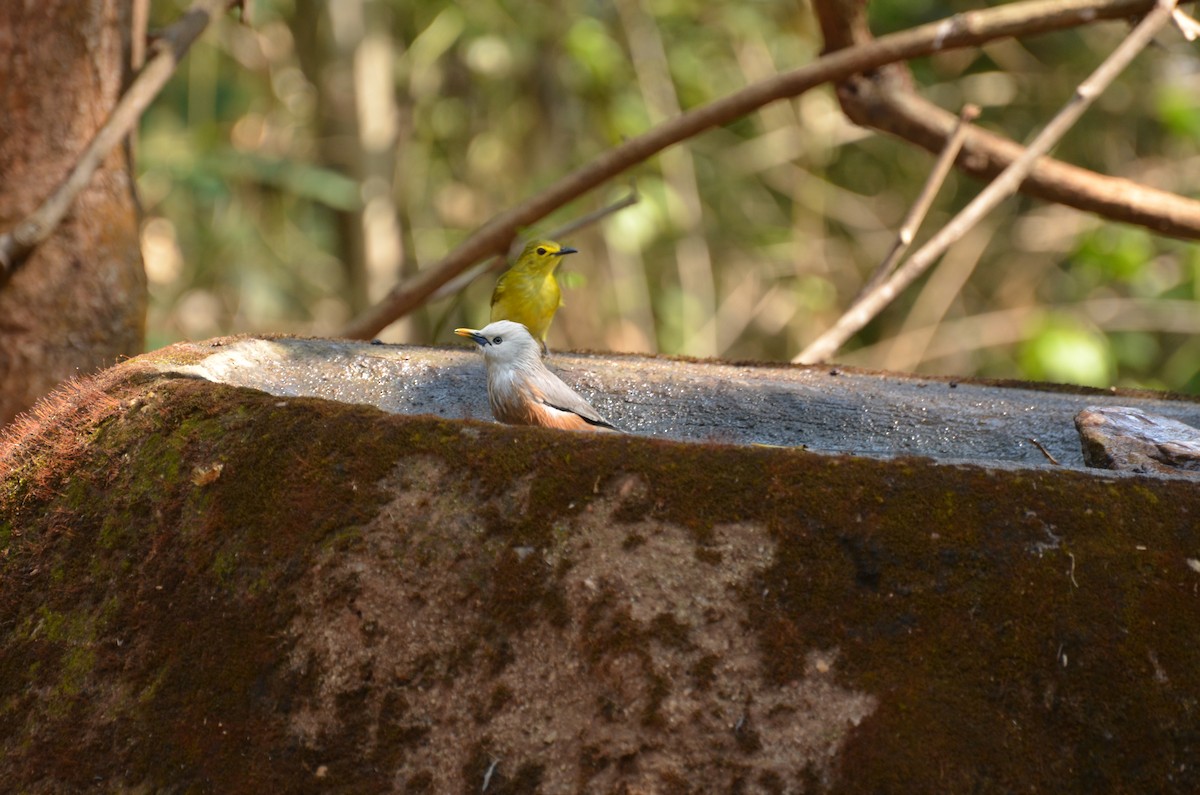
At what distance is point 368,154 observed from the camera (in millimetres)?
10680

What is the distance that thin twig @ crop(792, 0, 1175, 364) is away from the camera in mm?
5832

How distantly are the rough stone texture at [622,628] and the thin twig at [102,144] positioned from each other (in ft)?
8.97

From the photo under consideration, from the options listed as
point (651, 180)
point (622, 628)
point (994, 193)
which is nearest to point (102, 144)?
point (622, 628)

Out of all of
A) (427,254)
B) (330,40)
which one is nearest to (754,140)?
(427,254)

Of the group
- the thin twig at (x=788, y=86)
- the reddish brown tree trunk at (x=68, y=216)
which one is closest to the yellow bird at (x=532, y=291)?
the thin twig at (x=788, y=86)

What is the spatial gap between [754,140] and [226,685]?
1130 cm

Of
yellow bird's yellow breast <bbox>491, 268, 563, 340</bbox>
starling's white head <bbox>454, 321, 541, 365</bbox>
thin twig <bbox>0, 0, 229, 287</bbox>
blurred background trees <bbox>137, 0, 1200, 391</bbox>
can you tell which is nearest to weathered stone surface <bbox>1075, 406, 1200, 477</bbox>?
starling's white head <bbox>454, 321, 541, 365</bbox>

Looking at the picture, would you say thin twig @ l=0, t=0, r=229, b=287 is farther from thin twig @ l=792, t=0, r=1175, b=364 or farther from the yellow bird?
thin twig @ l=792, t=0, r=1175, b=364

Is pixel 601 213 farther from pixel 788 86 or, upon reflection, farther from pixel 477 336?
pixel 477 336

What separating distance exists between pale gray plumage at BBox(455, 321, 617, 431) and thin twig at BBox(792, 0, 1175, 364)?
2.30 metres

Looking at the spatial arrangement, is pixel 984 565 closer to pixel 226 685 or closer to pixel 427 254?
pixel 226 685

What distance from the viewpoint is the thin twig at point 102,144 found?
4957 mm

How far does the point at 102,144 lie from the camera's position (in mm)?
5203

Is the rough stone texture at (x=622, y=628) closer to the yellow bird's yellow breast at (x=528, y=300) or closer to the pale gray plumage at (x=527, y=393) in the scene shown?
the pale gray plumage at (x=527, y=393)
